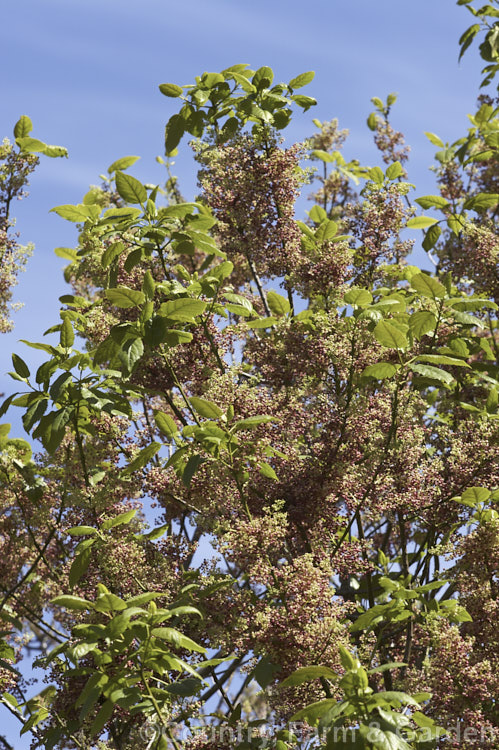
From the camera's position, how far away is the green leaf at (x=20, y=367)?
5.20 m

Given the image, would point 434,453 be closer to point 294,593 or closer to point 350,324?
point 350,324

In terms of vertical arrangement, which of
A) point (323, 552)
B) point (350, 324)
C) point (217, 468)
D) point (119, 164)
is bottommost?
point (323, 552)

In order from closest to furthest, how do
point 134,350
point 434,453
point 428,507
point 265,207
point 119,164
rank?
point 134,350 < point 428,507 < point 265,207 < point 119,164 < point 434,453

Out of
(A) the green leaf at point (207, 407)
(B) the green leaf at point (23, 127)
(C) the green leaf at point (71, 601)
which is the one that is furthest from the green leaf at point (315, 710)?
(B) the green leaf at point (23, 127)

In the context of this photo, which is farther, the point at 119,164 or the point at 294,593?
the point at 119,164

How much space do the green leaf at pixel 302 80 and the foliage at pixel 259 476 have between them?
0.02m

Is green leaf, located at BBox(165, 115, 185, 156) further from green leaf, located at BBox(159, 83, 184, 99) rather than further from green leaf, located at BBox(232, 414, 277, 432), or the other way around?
green leaf, located at BBox(232, 414, 277, 432)

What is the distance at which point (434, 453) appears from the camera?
262 inches

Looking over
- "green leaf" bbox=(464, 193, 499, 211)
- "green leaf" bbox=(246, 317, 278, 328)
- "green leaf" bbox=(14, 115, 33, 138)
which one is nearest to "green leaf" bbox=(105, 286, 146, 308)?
Result: "green leaf" bbox=(246, 317, 278, 328)

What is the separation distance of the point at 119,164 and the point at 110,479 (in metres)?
2.40

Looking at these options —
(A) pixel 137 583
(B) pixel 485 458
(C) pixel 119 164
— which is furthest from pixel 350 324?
(C) pixel 119 164

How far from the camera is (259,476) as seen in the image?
4.68 m

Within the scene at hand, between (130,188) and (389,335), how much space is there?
1.70 m

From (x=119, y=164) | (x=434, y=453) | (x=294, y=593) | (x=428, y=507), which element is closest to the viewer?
(x=294, y=593)
